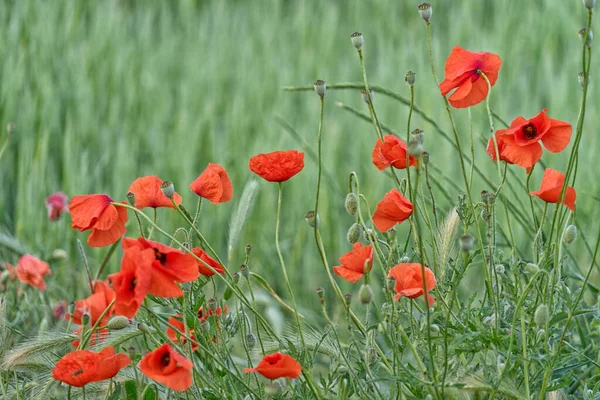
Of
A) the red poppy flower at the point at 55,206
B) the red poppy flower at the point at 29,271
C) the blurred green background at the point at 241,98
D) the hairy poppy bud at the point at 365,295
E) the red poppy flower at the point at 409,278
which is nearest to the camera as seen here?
the hairy poppy bud at the point at 365,295

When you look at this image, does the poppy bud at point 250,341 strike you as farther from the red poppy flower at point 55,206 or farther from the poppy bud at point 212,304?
the red poppy flower at point 55,206

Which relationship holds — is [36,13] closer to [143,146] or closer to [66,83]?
[66,83]

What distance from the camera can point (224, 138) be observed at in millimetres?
2773

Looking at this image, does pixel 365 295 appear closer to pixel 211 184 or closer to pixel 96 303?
pixel 211 184

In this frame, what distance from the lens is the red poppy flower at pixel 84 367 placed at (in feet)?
3.11

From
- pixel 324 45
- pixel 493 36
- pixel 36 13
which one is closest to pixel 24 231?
pixel 36 13

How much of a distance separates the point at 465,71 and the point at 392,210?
8.1 inches

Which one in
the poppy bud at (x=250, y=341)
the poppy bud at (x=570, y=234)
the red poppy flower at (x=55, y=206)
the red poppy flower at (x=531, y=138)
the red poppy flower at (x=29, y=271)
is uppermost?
the red poppy flower at (x=531, y=138)

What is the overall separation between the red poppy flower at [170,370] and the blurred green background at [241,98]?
1.17 m

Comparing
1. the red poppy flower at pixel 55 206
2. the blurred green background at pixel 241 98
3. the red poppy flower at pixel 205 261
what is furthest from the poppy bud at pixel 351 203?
the blurred green background at pixel 241 98

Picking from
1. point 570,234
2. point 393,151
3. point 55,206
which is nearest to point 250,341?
point 393,151

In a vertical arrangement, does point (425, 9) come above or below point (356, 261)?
above

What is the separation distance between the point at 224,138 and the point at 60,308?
1184mm

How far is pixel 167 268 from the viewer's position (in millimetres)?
895
